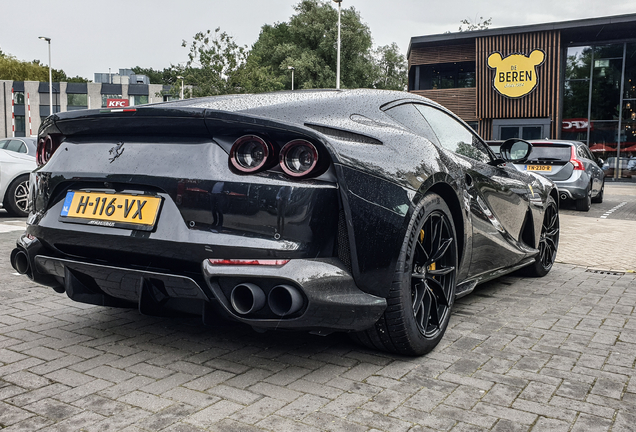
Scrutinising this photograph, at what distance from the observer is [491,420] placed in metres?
2.29

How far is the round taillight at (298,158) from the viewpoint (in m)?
2.45

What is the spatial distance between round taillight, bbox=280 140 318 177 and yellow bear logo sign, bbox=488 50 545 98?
27.0m

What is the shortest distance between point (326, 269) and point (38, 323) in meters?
2.02

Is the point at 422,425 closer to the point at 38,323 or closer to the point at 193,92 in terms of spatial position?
the point at 38,323

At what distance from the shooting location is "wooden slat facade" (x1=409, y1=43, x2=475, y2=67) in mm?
29250

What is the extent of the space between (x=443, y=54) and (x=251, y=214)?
29.4 meters

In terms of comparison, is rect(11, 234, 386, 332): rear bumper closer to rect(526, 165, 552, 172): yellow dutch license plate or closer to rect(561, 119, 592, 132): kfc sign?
rect(526, 165, 552, 172): yellow dutch license plate

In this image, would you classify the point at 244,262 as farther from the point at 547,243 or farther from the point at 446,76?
the point at 446,76

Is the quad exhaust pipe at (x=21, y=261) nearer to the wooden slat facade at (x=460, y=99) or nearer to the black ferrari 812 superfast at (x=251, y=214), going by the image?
the black ferrari 812 superfast at (x=251, y=214)

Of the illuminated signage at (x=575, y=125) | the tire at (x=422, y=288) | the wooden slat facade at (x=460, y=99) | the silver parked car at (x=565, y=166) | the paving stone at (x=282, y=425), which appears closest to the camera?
the paving stone at (x=282, y=425)

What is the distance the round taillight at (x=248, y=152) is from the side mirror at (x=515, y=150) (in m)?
2.63

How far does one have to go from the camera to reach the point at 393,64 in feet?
189

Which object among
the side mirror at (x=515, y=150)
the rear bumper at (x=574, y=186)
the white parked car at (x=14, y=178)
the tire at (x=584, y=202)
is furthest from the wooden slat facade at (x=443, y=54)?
the side mirror at (x=515, y=150)

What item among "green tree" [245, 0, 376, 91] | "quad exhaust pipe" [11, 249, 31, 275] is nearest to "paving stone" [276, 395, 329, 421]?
"quad exhaust pipe" [11, 249, 31, 275]
